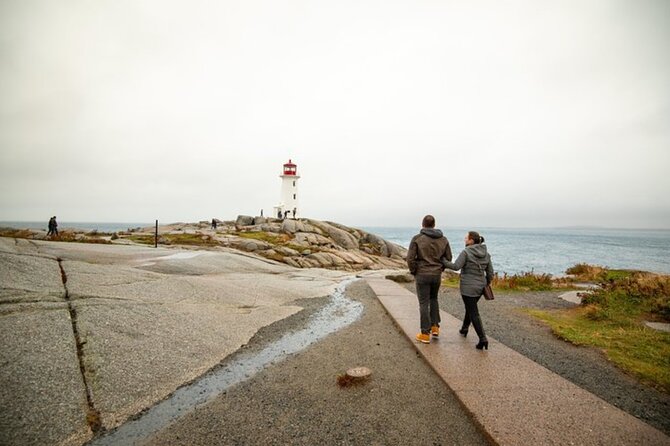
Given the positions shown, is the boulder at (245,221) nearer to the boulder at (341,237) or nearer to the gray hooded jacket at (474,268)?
the boulder at (341,237)

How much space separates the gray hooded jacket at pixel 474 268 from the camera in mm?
7031

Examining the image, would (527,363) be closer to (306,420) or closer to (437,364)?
(437,364)

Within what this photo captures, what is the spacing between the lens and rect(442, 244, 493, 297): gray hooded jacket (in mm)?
7031

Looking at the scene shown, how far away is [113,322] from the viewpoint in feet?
25.4

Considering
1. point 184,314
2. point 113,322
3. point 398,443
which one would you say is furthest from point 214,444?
point 184,314

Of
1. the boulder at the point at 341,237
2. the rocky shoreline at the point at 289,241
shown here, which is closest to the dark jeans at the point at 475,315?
the rocky shoreline at the point at 289,241

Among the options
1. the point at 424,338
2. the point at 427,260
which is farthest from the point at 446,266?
the point at 424,338

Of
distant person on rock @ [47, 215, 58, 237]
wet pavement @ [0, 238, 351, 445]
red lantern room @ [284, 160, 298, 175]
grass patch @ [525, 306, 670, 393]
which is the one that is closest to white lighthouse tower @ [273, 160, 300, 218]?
red lantern room @ [284, 160, 298, 175]

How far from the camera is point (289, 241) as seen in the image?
39.2m

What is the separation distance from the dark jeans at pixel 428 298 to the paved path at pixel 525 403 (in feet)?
1.84

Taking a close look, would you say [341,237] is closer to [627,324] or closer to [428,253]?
[627,324]

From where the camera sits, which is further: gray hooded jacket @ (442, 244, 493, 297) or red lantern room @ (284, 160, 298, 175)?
red lantern room @ (284, 160, 298, 175)

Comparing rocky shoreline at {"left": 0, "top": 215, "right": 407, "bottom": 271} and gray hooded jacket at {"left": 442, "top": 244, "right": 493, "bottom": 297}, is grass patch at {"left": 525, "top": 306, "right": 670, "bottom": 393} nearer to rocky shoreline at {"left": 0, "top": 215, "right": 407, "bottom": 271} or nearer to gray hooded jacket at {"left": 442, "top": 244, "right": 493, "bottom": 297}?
→ gray hooded jacket at {"left": 442, "top": 244, "right": 493, "bottom": 297}

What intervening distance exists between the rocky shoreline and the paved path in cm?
2174
